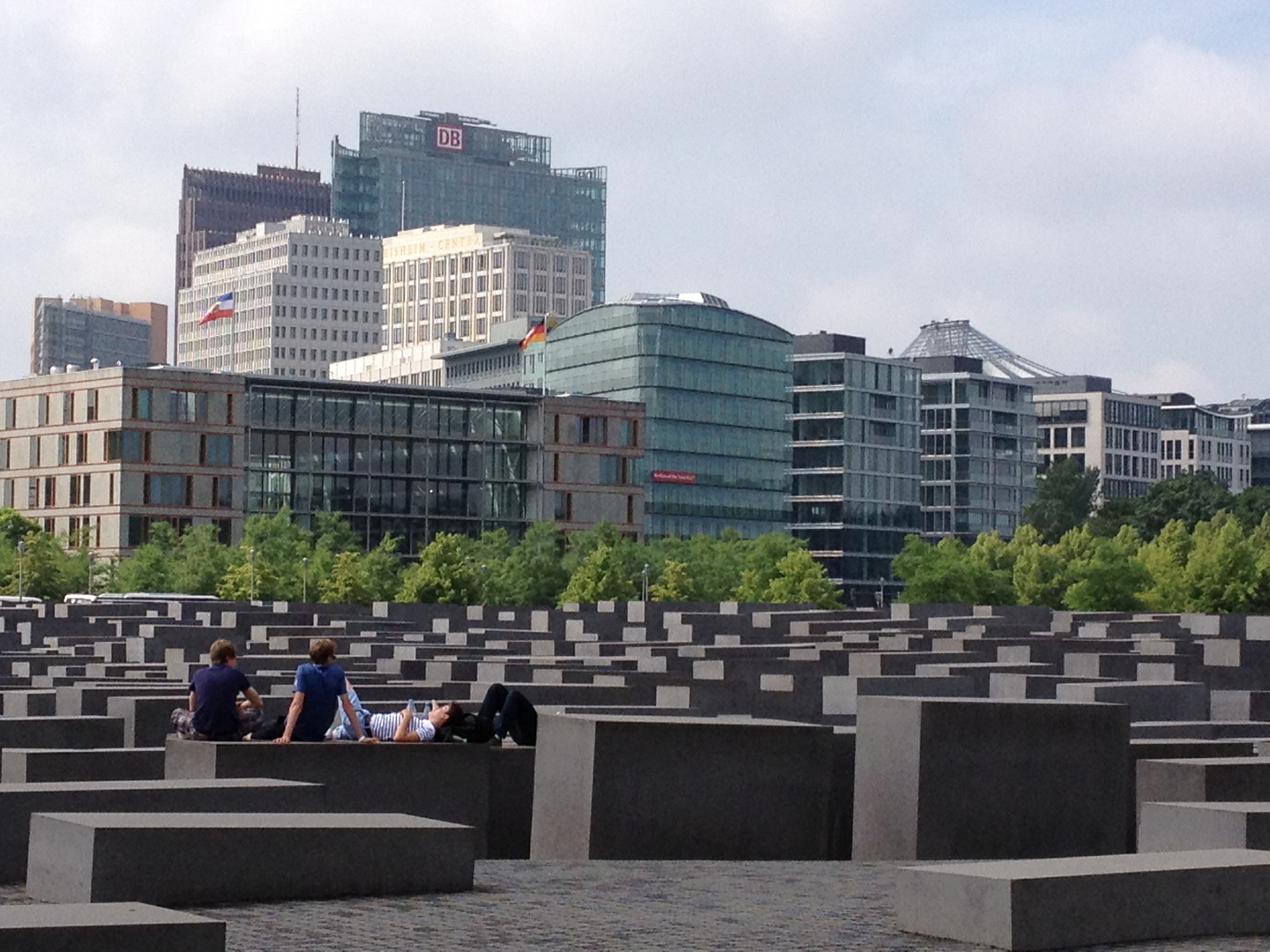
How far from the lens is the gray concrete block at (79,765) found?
51.0 ft

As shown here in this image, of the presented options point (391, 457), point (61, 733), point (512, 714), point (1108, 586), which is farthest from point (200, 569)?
point (512, 714)

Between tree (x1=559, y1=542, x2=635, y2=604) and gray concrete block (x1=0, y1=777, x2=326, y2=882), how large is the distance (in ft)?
282

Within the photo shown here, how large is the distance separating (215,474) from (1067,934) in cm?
11534

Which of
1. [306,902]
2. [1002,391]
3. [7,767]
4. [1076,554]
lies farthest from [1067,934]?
[1002,391]

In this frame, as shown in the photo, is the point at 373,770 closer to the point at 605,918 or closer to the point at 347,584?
the point at 605,918

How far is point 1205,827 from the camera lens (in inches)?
500

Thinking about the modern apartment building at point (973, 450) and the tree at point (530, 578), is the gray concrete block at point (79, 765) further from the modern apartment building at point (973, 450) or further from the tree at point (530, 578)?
the modern apartment building at point (973, 450)

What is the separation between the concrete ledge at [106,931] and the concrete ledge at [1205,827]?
19.1 ft

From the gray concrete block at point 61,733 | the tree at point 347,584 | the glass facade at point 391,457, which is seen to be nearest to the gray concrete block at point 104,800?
the gray concrete block at point 61,733

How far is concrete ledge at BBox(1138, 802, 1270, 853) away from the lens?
1238 centimetres

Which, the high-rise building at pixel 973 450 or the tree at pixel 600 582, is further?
the high-rise building at pixel 973 450

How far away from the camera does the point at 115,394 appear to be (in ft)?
392

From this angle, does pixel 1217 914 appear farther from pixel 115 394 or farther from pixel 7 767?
pixel 115 394

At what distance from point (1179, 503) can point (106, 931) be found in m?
137
